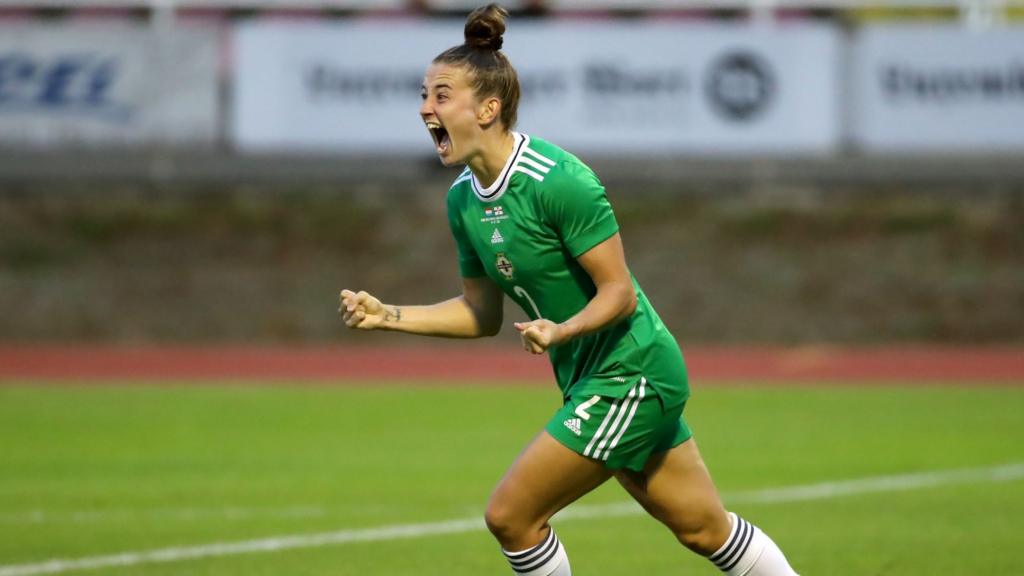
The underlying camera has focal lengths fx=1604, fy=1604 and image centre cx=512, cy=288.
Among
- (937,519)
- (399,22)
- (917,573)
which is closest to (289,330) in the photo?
(399,22)

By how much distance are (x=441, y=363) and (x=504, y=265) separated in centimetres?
1319

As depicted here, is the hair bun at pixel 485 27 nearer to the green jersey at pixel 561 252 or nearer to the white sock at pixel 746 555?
the green jersey at pixel 561 252

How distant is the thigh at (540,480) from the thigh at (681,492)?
27 cm

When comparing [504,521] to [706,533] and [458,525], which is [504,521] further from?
[458,525]

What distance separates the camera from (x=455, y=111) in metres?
5.48

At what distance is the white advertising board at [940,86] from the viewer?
66.8ft

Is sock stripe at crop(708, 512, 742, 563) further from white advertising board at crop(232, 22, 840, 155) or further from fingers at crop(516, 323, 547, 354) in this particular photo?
white advertising board at crop(232, 22, 840, 155)

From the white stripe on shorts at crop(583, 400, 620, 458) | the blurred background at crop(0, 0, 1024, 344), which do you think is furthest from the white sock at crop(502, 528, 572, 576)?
the blurred background at crop(0, 0, 1024, 344)

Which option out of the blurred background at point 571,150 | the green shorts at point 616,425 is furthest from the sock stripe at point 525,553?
the blurred background at point 571,150

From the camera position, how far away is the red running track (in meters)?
17.8

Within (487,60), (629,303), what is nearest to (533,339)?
(629,303)

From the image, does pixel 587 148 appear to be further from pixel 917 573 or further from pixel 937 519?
pixel 917 573

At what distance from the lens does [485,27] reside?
18.2 feet

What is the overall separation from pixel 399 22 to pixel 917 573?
1437 cm
